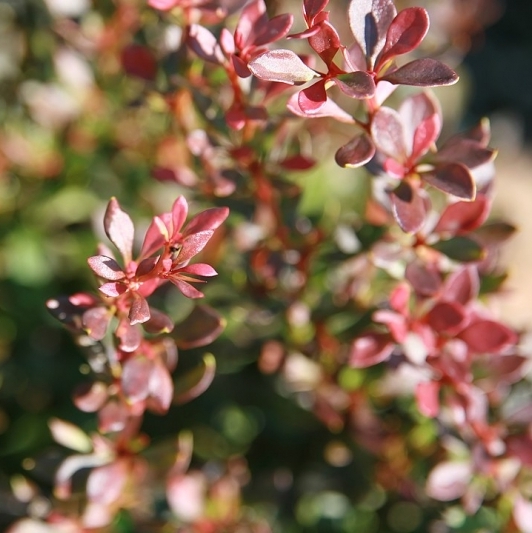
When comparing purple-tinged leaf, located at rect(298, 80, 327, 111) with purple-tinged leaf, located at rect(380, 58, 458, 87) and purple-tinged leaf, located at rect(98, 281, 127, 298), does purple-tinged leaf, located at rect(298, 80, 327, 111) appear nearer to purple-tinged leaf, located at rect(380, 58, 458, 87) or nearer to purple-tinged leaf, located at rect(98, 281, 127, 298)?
purple-tinged leaf, located at rect(380, 58, 458, 87)

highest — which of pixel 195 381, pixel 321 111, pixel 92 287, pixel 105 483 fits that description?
pixel 321 111

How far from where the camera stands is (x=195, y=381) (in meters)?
0.85

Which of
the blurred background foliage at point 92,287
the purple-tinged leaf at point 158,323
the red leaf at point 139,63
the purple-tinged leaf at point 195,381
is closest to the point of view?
the purple-tinged leaf at point 158,323

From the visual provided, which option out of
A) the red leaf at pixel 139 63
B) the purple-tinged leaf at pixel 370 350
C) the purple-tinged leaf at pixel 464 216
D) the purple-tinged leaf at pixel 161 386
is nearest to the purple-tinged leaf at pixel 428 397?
the purple-tinged leaf at pixel 370 350

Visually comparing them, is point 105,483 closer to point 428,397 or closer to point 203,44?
point 428,397

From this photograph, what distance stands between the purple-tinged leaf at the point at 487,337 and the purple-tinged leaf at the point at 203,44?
0.43 metres

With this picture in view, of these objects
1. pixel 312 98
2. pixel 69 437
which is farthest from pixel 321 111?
pixel 69 437

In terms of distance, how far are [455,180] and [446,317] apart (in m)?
0.19

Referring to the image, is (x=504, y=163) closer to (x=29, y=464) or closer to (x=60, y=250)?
(x=60, y=250)

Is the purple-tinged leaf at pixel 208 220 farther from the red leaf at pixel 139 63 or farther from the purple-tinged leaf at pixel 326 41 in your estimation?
the red leaf at pixel 139 63

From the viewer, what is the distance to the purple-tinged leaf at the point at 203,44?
30.1 inches

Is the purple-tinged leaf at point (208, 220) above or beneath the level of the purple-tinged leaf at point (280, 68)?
beneath

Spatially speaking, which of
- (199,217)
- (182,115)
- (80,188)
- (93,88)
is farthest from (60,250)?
(199,217)

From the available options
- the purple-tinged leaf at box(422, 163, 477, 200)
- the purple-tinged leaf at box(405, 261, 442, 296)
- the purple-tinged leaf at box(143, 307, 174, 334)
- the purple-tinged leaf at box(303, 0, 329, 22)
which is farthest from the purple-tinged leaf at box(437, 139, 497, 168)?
the purple-tinged leaf at box(143, 307, 174, 334)
